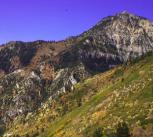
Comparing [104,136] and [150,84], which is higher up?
[150,84]

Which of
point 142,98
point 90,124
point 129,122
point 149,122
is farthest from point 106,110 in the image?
point 149,122

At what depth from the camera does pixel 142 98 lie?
566 feet

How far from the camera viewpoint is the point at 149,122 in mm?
132375

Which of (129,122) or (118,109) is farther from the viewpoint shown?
(118,109)

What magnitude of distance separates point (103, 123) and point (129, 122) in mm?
25645

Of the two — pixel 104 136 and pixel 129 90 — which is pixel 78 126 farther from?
pixel 104 136

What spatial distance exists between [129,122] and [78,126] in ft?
180

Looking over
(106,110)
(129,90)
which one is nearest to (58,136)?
(106,110)

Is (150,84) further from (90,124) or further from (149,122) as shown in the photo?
(149,122)

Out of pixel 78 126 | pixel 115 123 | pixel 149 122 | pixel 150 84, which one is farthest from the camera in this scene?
pixel 78 126

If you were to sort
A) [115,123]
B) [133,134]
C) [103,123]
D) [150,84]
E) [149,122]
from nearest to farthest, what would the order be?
[133,134] → [149,122] → [115,123] → [103,123] → [150,84]

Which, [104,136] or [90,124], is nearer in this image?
[104,136]

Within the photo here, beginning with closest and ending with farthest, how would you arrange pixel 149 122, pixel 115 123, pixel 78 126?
pixel 149 122 → pixel 115 123 → pixel 78 126

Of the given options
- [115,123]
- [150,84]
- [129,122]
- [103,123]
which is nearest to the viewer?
[129,122]
